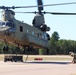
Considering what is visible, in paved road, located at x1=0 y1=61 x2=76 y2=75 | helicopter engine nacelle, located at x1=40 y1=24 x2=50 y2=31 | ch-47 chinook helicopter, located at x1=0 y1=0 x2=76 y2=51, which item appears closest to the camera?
paved road, located at x1=0 y1=61 x2=76 y2=75

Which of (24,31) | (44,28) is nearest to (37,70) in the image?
(44,28)

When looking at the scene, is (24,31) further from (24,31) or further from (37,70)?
(37,70)

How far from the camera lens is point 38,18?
126 ft

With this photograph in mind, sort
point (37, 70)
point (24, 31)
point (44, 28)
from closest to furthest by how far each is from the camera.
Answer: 1. point (37, 70)
2. point (44, 28)
3. point (24, 31)

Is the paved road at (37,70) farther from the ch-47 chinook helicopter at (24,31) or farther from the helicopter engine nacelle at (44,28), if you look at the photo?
the helicopter engine nacelle at (44,28)

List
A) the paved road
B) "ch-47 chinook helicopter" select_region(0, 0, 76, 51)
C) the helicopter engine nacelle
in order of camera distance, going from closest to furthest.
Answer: the paved road → "ch-47 chinook helicopter" select_region(0, 0, 76, 51) → the helicopter engine nacelle

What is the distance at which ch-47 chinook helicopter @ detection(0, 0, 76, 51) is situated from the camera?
1458 inches

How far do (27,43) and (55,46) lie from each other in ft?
402

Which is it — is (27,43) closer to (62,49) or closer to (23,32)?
(23,32)

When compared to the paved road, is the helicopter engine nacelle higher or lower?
higher

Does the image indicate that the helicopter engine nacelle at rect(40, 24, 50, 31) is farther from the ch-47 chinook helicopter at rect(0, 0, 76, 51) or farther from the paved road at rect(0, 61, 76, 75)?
the paved road at rect(0, 61, 76, 75)

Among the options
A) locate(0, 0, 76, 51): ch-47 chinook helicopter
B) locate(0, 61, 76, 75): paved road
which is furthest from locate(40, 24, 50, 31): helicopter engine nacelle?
locate(0, 61, 76, 75): paved road

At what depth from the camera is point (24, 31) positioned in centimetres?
4022

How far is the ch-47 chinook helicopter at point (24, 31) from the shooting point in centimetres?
3703
